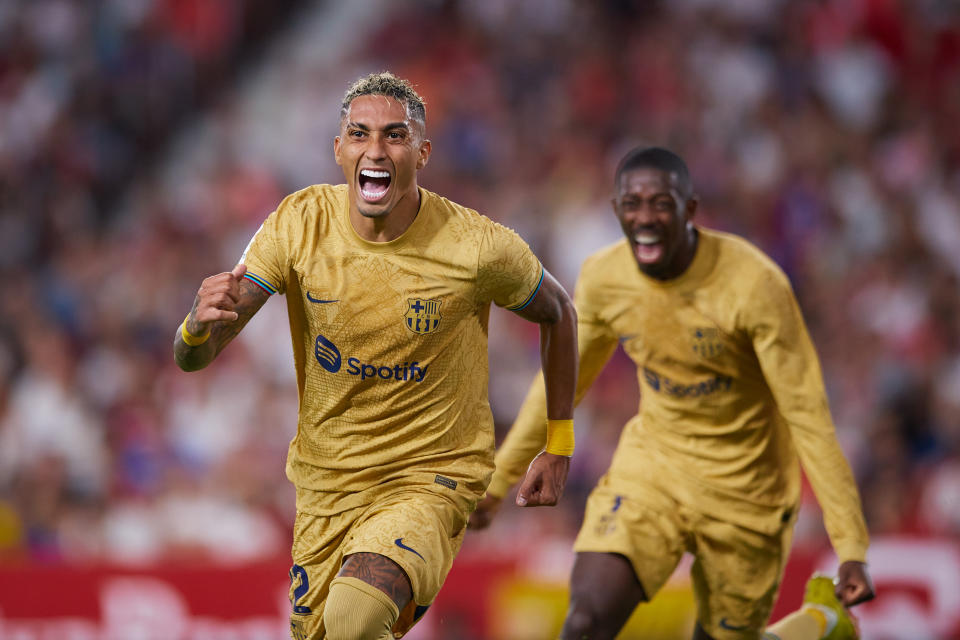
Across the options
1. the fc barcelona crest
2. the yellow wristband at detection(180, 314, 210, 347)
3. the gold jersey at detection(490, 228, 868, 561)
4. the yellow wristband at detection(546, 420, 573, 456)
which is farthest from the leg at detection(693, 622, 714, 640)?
the yellow wristband at detection(180, 314, 210, 347)

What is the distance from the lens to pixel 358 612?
13.8ft

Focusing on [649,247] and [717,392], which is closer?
[649,247]

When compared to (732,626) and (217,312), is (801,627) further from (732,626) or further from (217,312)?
(217,312)

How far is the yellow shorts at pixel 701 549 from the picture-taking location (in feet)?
18.3

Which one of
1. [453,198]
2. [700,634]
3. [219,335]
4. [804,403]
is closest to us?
[219,335]

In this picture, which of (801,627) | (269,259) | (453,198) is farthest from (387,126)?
(453,198)

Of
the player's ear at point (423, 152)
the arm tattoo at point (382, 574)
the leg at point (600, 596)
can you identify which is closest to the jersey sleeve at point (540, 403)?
the leg at point (600, 596)

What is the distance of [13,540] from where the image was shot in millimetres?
9523

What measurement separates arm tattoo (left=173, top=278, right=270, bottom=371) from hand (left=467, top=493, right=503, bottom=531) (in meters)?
1.67

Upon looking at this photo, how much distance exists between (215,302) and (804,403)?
2.55 m

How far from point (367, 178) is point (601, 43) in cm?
786

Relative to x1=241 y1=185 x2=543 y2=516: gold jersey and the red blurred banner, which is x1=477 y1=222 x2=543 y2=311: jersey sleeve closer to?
x1=241 y1=185 x2=543 y2=516: gold jersey

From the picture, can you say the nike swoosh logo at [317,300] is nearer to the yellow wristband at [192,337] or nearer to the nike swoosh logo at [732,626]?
the yellow wristband at [192,337]

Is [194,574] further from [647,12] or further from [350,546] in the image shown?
[647,12]
